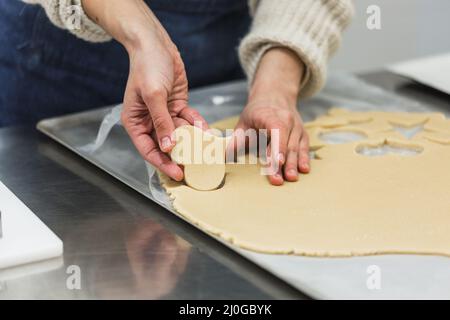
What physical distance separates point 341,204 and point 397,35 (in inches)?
55.6

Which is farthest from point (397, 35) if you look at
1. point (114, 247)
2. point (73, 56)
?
point (114, 247)

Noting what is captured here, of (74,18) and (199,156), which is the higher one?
(74,18)

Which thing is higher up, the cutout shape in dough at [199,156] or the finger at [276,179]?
the cutout shape in dough at [199,156]

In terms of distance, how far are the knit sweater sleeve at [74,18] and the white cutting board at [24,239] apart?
0.99 feet

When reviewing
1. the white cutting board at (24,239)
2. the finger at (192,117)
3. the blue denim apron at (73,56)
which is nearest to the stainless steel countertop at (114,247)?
the white cutting board at (24,239)

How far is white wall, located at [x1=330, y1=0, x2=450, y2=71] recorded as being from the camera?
2.12 meters

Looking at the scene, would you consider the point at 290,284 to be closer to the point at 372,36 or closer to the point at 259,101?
the point at 259,101

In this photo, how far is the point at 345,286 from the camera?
0.71 meters

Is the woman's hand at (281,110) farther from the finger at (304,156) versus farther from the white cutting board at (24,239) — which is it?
the white cutting board at (24,239)

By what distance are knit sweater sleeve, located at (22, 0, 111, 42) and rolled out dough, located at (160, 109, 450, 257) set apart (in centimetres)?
27

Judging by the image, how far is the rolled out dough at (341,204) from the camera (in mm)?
794

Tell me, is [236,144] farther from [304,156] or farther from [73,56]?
[73,56]

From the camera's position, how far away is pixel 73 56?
1.27m

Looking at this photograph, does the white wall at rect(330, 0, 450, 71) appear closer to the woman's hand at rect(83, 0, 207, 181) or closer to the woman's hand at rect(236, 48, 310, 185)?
the woman's hand at rect(236, 48, 310, 185)
